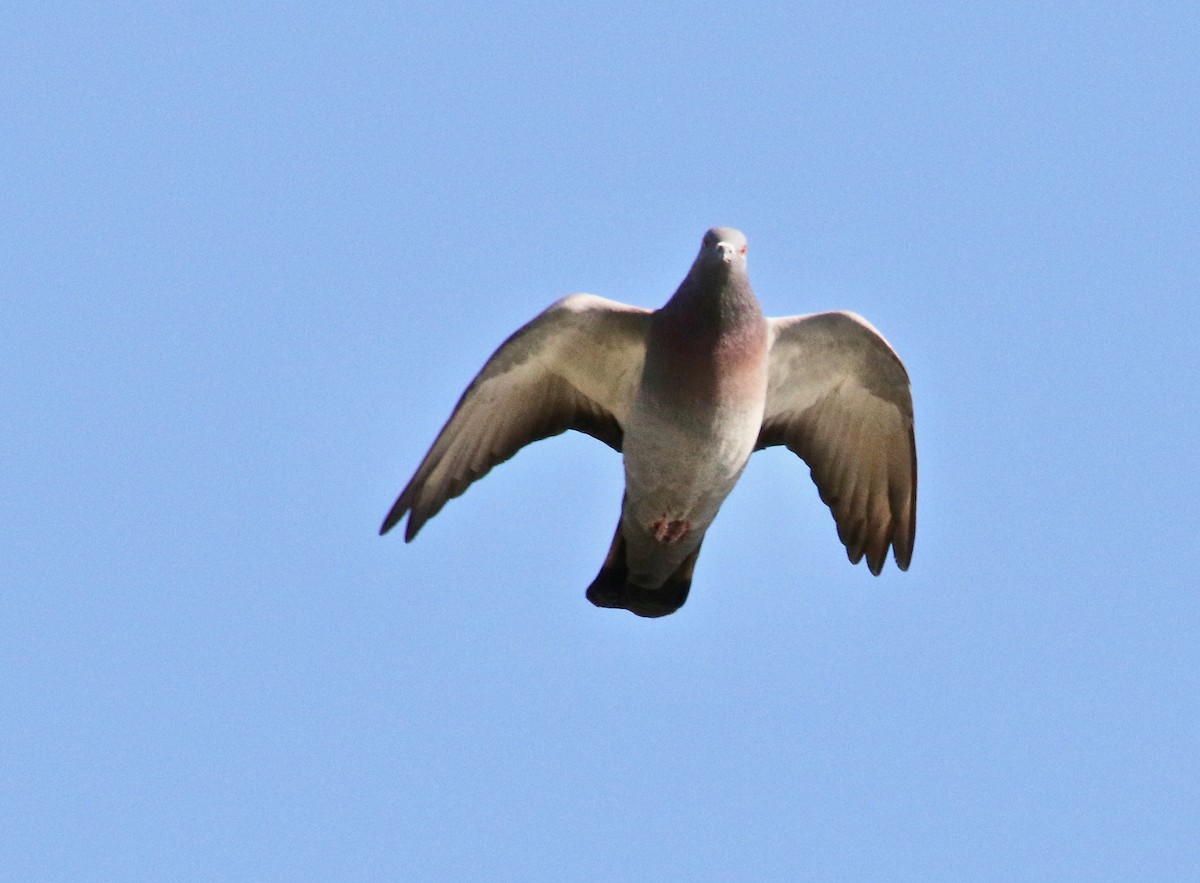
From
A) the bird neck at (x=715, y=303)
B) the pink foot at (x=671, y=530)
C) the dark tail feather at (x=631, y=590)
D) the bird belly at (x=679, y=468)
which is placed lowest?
the dark tail feather at (x=631, y=590)

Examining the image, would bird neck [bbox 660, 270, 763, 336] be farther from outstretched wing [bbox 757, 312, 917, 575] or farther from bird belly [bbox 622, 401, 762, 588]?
outstretched wing [bbox 757, 312, 917, 575]

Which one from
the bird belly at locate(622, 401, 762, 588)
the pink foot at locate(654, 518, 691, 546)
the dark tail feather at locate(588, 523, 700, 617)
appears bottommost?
the dark tail feather at locate(588, 523, 700, 617)

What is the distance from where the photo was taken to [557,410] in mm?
12977

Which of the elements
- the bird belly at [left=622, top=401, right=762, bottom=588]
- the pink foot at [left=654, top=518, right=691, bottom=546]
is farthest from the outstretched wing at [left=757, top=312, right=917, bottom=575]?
the pink foot at [left=654, top=518, right=691, bottom=546]

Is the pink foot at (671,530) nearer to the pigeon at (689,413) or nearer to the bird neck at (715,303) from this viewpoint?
the pigeon at (689,413)

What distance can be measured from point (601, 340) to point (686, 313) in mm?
845

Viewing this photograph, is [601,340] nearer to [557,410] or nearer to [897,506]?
[557,410]

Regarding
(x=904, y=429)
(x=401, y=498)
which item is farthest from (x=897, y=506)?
(x=401, y=498)

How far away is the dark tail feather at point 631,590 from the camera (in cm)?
1335

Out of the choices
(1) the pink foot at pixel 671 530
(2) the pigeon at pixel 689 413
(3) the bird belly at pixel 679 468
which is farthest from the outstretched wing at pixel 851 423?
(1) the pink foot at pixel 671 530

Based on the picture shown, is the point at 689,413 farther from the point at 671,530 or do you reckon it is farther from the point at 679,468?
the point at 671,530

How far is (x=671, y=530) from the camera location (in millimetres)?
12734

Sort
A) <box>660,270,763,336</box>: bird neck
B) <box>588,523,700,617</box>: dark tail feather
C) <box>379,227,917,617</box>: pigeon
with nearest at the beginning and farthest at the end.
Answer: <box>660,270,763,336</box>: bird neck → <box>379,227,917,617</box>: pigeon → <box>588,523,700,617</box>: dark tail feather

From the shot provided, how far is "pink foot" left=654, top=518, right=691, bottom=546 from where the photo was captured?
12.7m
